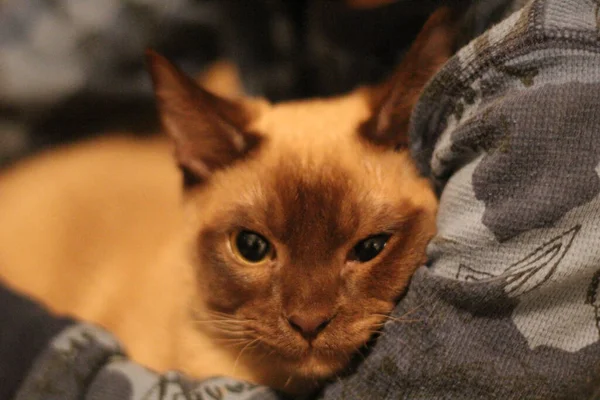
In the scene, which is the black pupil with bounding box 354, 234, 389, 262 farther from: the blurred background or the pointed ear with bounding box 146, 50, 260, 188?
the blurred background

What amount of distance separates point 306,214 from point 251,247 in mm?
122

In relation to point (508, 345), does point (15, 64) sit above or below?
above

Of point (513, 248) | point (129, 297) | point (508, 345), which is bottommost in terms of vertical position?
point (129, 297)

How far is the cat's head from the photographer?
0.90 metres

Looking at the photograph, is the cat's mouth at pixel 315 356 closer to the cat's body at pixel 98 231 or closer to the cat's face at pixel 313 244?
the cat's face at pixel 313 244

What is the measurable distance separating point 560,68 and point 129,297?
110 cm

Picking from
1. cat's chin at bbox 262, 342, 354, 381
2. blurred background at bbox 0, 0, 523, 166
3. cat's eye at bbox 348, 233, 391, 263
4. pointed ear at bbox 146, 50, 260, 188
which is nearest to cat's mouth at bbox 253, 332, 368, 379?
cat's chin at bbox 262, 342, 354, 381

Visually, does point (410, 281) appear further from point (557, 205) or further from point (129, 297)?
point (129, 297)

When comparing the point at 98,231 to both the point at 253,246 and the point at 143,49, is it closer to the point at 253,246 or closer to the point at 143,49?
the point at 143,49

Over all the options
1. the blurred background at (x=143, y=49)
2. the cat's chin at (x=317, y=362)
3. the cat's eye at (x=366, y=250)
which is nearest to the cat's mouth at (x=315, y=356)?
the cat's chin at (x=317, y=362)

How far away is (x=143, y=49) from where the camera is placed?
1.48 meters

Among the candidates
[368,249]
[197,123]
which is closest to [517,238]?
[368,249]

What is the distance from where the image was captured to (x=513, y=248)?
808 mm

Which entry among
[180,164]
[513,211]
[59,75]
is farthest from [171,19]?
[513,211]
